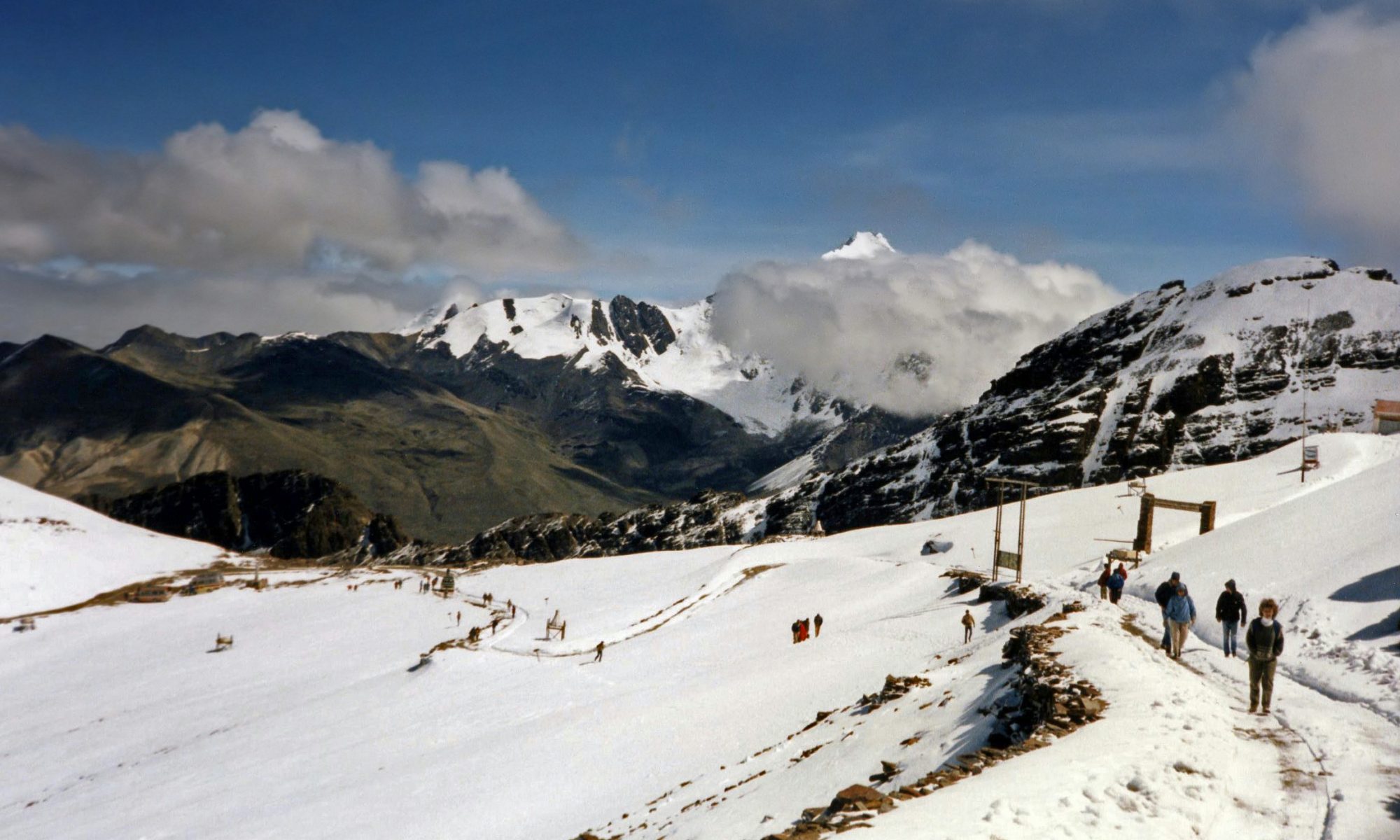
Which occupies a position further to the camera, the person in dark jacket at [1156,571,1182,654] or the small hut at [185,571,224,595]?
the small hut at [185,571,224,595]

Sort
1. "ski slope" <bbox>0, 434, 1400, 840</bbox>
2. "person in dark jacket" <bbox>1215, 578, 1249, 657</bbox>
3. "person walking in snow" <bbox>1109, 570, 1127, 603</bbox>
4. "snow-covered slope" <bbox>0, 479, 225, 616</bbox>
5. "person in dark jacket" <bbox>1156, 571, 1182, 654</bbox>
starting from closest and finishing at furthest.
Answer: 1. "ski slope" <bbox>0, 434, 1400, 840</bbox>
2. "person in dark jacket" <bbox>1215, 578, 1249, 657</bbox>
3. "person in dark jacket" <bbox>1156, 571, 1182, 654</bbox>
4. "person walking in snow" <bbox>1109, 570, 1127, 603</bbox>
5. "snow-covered slope" <bbox>0, 479, 225, 616</bbox>

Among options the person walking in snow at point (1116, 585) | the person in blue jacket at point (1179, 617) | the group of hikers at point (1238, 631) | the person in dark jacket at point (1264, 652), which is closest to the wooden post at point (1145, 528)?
the person walking in snow at point (1116, 585)

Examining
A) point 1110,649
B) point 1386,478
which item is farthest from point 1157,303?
point 1110,649

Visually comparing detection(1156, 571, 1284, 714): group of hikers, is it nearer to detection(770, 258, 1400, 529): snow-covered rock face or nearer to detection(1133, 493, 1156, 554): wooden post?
detection(1133, 493, 1156, 554): wooden post

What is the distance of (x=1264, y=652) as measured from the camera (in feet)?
55.0

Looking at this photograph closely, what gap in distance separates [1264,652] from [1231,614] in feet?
17.7

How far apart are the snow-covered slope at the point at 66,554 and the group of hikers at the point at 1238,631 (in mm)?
114700

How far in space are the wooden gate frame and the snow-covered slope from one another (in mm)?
109890

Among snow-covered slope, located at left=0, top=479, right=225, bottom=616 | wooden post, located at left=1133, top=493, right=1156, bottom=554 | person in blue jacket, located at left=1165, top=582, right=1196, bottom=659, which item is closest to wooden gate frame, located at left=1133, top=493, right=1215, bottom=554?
wooden post, located at left=1133, top=493, right=1156, bottom=554

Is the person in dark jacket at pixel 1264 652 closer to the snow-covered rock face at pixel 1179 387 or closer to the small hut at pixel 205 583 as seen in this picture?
the small hut at pixel 205 583

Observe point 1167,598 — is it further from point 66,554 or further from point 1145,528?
point 66,554

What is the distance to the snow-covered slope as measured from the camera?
104 metres

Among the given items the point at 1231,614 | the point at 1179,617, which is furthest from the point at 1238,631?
the point at 1179,617

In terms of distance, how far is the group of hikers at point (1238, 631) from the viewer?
16812 millimetres
